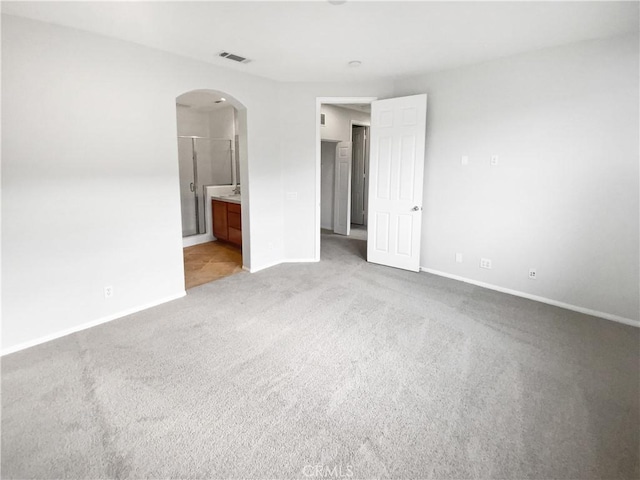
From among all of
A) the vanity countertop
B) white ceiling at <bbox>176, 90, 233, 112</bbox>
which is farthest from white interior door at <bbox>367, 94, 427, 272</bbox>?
white ceiling at <bbox>176, 90, 233, 112</bbox>

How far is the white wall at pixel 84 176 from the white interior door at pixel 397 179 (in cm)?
213

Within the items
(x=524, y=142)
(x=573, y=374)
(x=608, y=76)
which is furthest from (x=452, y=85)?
(x=573, y=374)

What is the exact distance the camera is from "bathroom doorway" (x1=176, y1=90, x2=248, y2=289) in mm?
5598

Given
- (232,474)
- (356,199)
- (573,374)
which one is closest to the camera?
(232,474)

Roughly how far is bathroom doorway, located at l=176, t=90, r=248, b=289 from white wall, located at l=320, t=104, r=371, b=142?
5.27 ft

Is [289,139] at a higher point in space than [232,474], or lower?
higher

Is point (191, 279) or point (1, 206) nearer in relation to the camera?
point (1, 206)

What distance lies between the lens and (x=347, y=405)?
211 centimetres

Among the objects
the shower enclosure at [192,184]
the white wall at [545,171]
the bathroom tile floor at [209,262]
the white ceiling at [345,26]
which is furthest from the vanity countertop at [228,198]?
the white wall at [545,171]

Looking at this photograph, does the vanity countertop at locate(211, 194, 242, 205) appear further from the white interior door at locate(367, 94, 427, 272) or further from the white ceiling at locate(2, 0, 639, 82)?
the white ceiling at locate(2, 0, 639, 82)

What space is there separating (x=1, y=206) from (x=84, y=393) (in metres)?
1.50

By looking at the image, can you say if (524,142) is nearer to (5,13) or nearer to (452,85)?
(452,85)

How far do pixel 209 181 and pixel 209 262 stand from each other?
102 inches

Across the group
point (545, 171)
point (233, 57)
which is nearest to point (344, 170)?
point (233, 57)
